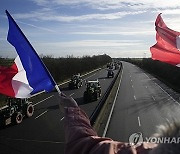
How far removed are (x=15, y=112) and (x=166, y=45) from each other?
624 inches

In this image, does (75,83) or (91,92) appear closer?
(91,92)

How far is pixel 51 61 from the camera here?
194 feet

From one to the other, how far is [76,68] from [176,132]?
77.4 m

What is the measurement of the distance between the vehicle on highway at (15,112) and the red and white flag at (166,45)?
15.0 m

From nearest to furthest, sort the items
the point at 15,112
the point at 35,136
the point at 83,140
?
1. the point at 83,140
2. the point at 35,136
3. the point at 15,112

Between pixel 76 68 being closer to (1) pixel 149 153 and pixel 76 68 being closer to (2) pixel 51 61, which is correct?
(2) pixel 51 61

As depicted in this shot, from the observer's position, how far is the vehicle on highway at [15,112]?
20850 millimetres

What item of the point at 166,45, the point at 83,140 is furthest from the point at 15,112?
the point at 83,140

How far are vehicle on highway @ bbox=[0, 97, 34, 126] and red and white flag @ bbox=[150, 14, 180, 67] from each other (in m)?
15.0

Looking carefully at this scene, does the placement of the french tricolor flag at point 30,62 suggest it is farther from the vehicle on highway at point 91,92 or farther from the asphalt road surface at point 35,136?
the vehicle on highway at point 91,92

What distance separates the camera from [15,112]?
2161 centimetres

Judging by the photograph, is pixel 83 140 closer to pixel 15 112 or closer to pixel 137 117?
pixel 15 112

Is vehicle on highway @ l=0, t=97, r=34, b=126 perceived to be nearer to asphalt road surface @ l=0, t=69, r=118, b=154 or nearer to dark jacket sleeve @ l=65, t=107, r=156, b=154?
asphalt road surface @ l=0, t=69, r=118, b=154

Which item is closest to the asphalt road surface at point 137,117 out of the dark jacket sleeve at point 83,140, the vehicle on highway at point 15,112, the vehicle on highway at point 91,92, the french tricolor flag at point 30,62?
the vehicle on highway at point 91,92
